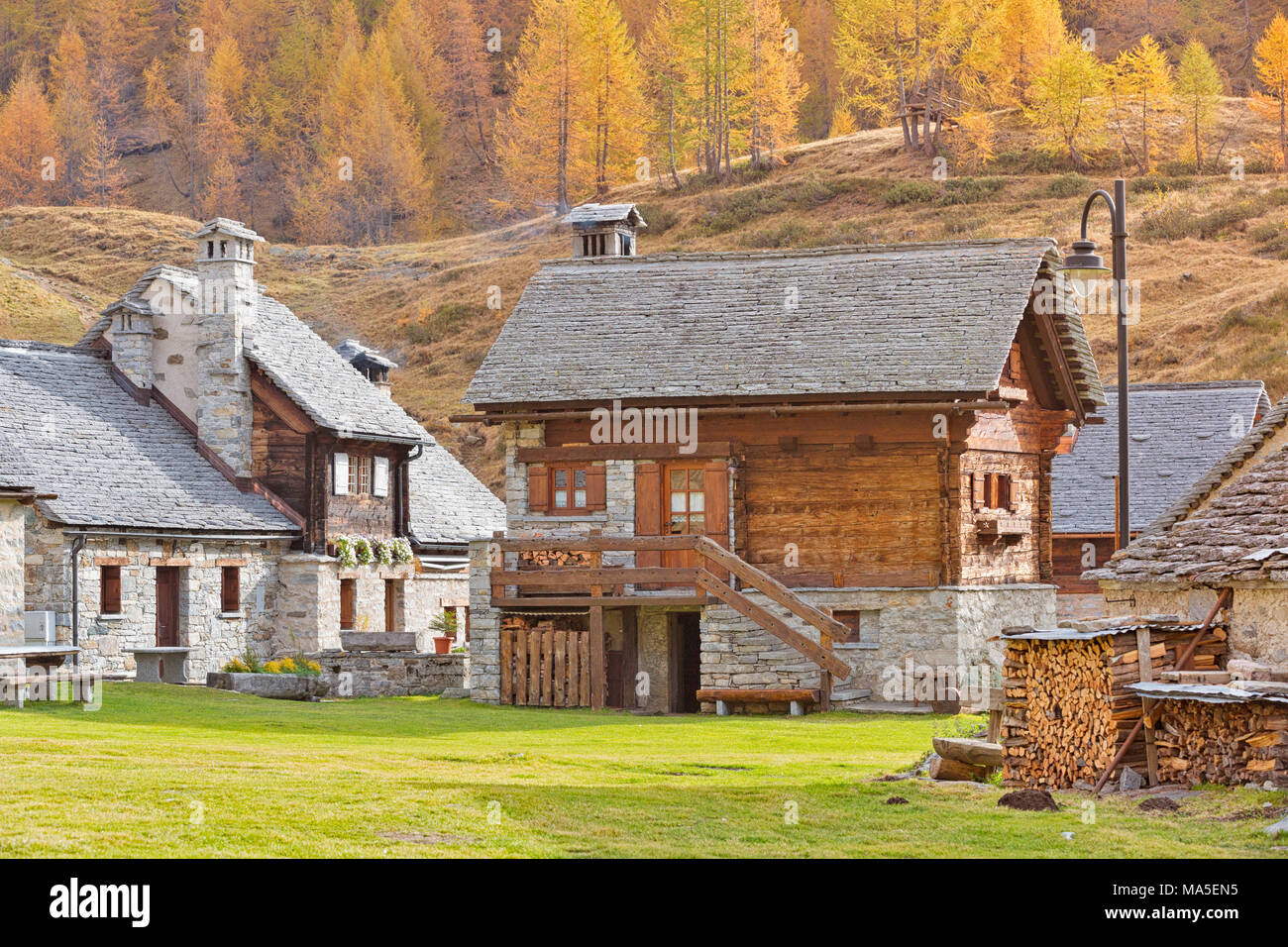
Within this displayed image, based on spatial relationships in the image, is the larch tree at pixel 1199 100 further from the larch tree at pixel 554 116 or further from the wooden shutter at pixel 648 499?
the wooden shutter at pixel 648 499

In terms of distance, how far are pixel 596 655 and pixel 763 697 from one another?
3.07 meters

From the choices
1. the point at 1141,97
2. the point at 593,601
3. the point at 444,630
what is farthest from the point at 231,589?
the point at 1141,97

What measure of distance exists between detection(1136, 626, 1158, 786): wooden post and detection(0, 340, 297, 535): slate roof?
65.3 ft

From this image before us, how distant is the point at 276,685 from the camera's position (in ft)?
98.7

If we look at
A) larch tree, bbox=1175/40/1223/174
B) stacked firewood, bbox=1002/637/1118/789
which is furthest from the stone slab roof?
larch tree, bbox=1175/40/1223/174

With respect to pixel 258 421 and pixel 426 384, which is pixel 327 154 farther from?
pixel 258 421

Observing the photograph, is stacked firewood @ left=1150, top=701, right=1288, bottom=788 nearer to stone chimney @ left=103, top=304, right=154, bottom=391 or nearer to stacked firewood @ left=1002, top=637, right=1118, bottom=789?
stacked firewood @ left=1002, top=637, right=1118, bottom=789

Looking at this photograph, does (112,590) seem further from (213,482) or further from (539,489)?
(539,489)

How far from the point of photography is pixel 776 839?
14133 millimetres

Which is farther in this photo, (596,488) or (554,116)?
(554,116)

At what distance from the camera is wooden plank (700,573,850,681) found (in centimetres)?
2873
